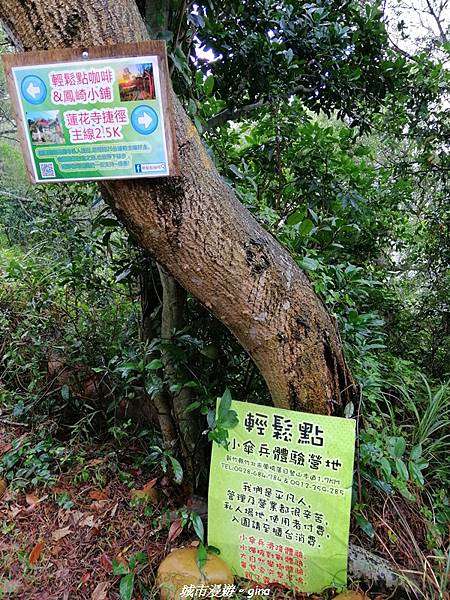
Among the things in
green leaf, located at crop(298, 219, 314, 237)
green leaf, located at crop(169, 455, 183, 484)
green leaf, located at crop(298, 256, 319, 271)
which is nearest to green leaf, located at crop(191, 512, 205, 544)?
green leaf, located at crop(169, 455, 183, 484)

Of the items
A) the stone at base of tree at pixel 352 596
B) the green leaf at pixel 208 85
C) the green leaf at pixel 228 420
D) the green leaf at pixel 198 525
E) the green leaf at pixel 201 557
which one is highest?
the green leaf at pixel 208 85

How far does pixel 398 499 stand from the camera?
4.80ft

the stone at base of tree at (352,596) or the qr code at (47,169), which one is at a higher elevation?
the qr code at (47,169)

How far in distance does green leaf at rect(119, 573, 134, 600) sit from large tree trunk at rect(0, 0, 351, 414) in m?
0.77

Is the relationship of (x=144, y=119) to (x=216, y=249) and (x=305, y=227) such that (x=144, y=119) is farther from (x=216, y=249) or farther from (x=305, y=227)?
(x=305, y=227)

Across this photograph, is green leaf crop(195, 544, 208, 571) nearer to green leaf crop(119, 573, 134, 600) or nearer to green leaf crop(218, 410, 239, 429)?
green leaf crop(119, 573, 134, 600)

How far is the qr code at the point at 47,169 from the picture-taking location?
96 cm

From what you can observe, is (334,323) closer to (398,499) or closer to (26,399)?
(398,499)

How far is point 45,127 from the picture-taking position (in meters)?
0.93

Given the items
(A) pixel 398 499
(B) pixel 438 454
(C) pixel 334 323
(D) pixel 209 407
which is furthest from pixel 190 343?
(B) pixel 438 454

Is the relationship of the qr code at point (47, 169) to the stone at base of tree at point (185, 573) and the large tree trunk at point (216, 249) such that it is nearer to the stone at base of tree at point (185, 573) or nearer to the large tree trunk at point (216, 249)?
the large tree trunk at point (216, 249)

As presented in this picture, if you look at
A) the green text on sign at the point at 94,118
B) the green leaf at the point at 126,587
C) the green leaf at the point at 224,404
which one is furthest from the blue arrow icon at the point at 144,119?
the green leaf at the point at 126,587

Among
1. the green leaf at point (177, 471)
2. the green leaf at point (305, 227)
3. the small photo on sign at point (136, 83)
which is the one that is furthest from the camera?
the green leaf at point (177, 471)

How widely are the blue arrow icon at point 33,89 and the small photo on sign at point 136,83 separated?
18cm
